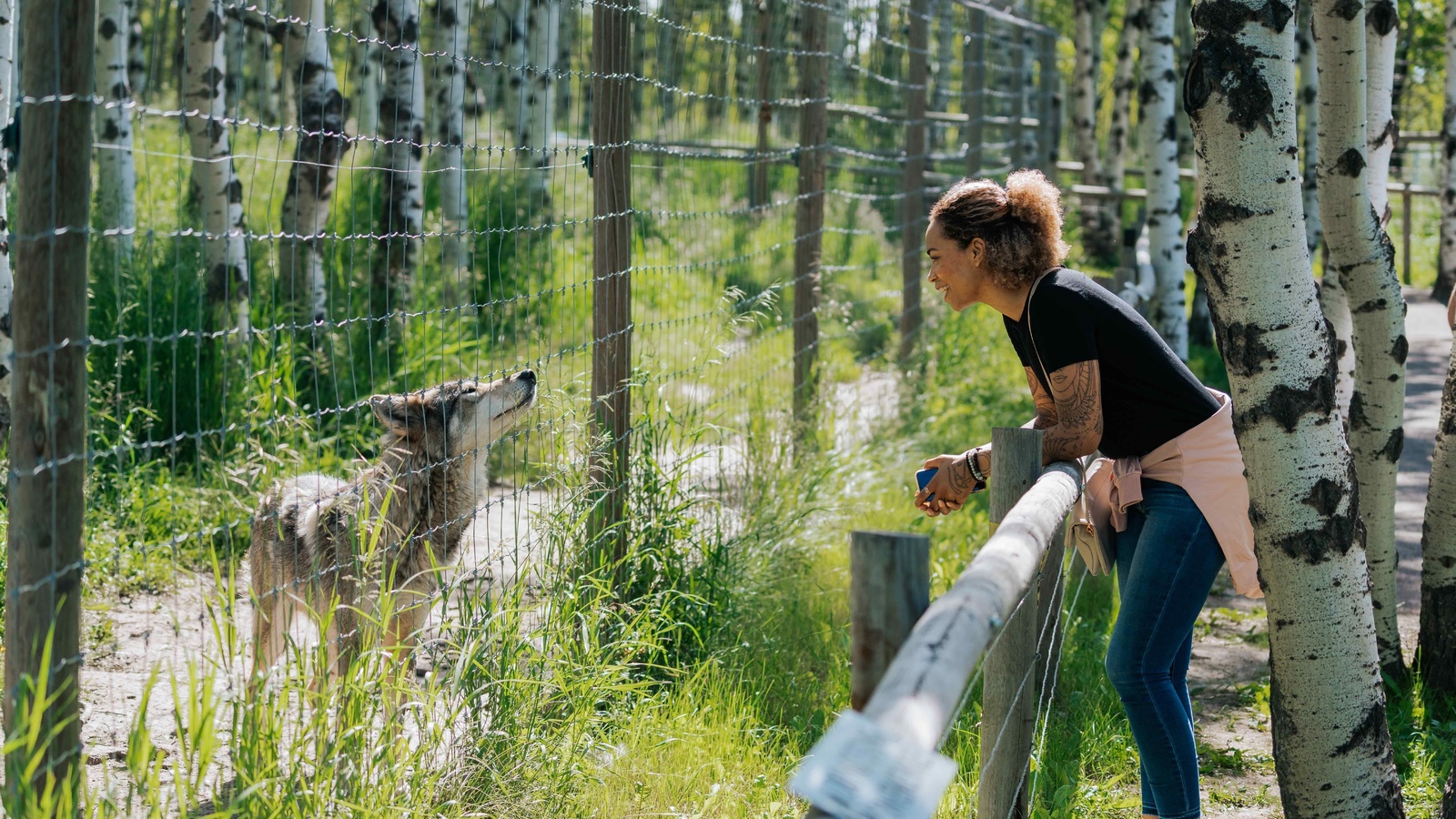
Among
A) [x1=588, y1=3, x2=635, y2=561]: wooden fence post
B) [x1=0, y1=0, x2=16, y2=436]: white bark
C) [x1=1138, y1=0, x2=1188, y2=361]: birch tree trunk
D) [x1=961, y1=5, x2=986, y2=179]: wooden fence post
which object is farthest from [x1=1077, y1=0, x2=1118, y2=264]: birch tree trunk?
[x1=0, y1=0, x2=16, y2=436]: white bark

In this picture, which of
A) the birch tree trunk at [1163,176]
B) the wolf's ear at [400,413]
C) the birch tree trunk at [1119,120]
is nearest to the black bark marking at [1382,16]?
the wolf's ear at [400,413]

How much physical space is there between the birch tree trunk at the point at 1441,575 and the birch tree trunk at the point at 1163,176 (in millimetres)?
4626

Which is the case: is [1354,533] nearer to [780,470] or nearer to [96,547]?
[780,470]

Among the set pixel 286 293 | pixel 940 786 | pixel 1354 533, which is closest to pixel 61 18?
pixel 940 786

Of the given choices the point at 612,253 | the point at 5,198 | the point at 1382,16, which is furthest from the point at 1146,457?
the point at 5,198

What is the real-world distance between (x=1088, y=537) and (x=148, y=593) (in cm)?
396

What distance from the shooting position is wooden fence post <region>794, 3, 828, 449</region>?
22.2ft

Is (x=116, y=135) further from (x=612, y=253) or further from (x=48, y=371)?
(x=48, y=371)

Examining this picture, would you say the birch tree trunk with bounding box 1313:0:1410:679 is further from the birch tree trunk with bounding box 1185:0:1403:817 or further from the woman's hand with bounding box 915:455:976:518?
the woman's hand with bounding box 915:455:976:518

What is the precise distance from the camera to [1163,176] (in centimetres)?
966

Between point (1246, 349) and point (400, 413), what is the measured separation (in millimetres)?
2645

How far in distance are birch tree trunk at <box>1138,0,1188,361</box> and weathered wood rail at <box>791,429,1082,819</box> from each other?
6649mm

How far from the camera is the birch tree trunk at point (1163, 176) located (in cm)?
934

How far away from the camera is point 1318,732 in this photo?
10.6ft
